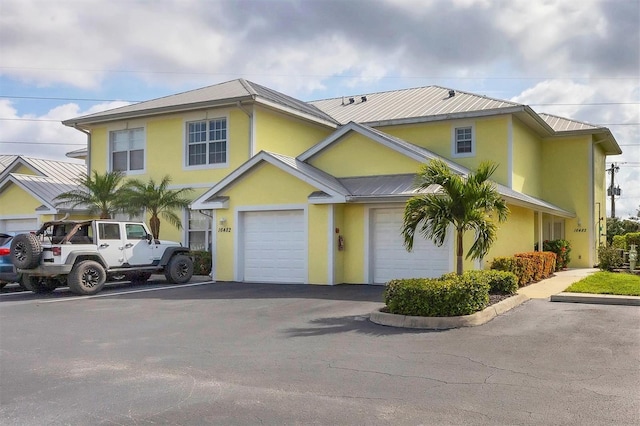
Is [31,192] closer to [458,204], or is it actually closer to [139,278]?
[139,278]

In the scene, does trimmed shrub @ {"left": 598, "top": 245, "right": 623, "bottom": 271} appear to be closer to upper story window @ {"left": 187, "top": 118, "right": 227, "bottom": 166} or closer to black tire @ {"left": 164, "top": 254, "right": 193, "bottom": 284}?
upper story window @ {"left": 187, "top": 118, "right": 227, "bottom": 166}

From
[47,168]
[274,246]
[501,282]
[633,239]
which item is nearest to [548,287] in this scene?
[501,282]

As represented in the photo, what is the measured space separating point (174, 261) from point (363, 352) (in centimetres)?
1089

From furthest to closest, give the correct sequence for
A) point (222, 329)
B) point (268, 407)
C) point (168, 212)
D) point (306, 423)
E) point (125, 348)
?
point (168, 212)
point (222, 329)
point (125, 348)
point (268, 407)
point (306, 423)

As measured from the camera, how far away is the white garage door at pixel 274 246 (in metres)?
17.3

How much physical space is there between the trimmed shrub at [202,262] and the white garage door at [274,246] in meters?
2.30

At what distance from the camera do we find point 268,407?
18.9 feet

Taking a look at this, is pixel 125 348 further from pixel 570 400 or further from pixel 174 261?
pixel 174 261

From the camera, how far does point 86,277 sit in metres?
15.2

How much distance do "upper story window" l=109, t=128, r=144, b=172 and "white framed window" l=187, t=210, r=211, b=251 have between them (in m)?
3.42

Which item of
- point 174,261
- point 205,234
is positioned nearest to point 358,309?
point 174,261

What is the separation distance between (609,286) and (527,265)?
2.83 metres

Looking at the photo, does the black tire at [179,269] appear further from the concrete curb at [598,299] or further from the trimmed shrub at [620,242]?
the trimmed shrub at [620,242]

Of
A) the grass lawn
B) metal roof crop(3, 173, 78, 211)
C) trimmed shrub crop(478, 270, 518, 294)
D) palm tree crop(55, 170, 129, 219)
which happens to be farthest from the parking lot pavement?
metal roof crop(3, 173, 78, 211)
